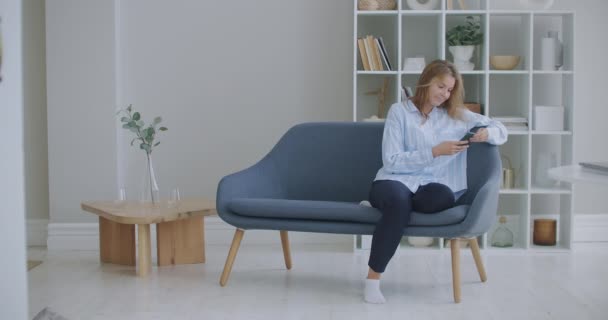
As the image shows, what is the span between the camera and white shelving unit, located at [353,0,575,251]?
507 cm

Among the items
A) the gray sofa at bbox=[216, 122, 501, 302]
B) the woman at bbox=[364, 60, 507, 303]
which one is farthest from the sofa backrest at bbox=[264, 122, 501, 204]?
the woman at bbox=[364, 60, 507, 303]

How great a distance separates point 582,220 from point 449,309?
201cm

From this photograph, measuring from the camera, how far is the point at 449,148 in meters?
3.90

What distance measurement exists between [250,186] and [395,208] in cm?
86

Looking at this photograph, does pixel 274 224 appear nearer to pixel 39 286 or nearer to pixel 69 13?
pixel 39 286

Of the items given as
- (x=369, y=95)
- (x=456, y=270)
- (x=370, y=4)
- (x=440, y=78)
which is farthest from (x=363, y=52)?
(x=456, y=270)

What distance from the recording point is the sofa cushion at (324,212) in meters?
3.88

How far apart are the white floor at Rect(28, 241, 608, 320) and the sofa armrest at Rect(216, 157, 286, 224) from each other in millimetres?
→ 407

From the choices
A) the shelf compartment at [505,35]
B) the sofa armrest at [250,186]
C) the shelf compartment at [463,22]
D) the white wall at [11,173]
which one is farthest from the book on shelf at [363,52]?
the white wall at [11,173]

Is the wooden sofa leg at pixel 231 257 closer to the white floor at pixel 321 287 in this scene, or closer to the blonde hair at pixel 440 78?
the white floor at pixel 321 287

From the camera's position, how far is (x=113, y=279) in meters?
4.45

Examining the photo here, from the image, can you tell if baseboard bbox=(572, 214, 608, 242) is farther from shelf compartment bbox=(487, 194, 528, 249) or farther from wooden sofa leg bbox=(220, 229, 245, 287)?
wooden sofa leg bbox=(220, 229, 245, 287)

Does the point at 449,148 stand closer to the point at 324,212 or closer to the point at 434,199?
the point at 434,199

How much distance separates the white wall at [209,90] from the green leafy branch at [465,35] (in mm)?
627
